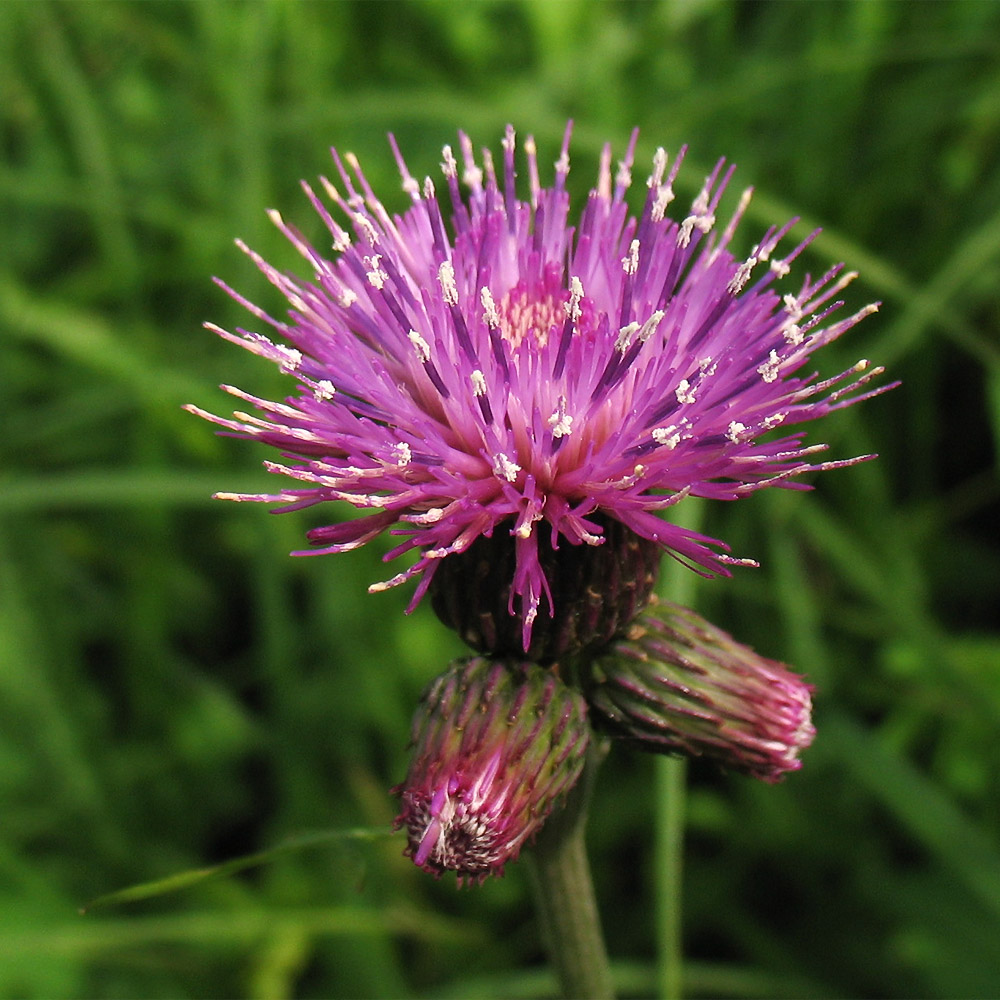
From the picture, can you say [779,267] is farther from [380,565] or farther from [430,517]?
[380,565]

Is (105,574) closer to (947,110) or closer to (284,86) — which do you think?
(284,86)

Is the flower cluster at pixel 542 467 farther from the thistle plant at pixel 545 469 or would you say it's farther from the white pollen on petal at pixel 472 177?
the white pollen on petal at pixel 472 177

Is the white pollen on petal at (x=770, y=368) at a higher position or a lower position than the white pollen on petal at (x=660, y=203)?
lower

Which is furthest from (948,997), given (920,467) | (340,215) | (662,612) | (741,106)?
(340,215)

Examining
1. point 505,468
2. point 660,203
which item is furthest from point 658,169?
point 505,468

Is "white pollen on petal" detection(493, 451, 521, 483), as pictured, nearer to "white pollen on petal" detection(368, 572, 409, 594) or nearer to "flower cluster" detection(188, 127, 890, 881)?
"flower cluster" detection(188, 127, 890, 881)

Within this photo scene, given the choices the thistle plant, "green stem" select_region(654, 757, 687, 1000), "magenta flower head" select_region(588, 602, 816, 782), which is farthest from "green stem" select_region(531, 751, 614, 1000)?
"green stem" select_region(654, 757, 687, 1000)

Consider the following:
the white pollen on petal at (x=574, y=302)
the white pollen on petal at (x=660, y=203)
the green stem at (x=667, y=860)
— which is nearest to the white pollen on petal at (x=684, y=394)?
the white pollen on petal at (x=574, y=302)
